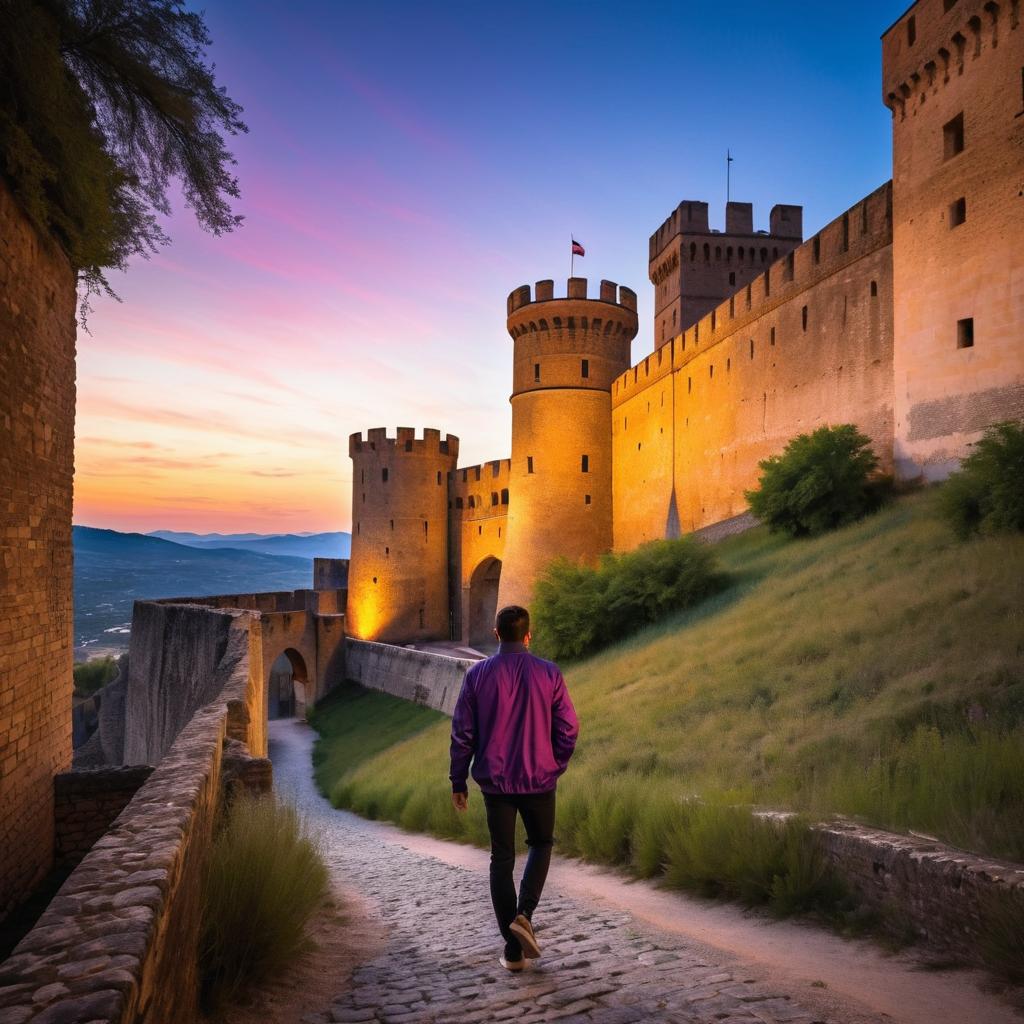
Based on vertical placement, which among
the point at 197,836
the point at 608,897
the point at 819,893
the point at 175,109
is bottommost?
the point at 608,897

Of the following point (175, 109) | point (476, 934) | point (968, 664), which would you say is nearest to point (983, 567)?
point (968, 664)

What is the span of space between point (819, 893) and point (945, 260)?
13.6 m

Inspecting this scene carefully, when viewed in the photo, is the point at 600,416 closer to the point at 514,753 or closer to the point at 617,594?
the point at 617,594

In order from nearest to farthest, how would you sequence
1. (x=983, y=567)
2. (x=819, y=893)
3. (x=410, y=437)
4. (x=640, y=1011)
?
(x=640, y=1011) < (x=819, y=893) < (x=983, y=567) < (x=410, y=437)

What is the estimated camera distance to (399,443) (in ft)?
121

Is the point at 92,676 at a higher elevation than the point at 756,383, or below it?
below

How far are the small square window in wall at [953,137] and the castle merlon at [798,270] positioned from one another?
1841mm

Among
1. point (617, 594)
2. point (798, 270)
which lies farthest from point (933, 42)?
point (617, 594)

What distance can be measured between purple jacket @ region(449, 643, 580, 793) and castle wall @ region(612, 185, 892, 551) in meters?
14.5

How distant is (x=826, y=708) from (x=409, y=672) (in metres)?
19.1

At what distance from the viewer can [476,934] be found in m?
4.40

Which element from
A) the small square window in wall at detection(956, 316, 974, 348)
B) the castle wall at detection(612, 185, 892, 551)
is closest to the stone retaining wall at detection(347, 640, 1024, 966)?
the small square window in wall at detection(956, 316, 974, 348)

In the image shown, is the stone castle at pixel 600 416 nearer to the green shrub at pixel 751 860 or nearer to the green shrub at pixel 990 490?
the green shrub at pixel 990 490

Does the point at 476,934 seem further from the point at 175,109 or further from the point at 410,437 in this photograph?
the point at 410,437
